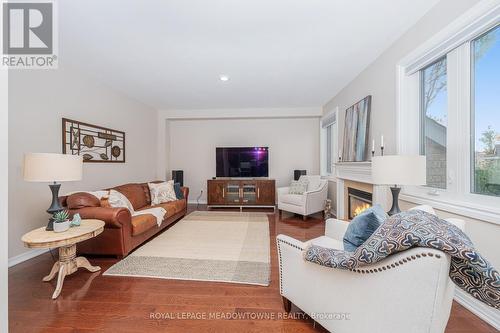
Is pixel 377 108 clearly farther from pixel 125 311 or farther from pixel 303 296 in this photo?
pixel 125 311

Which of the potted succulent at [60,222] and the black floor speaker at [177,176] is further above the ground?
the black floor speaker at [177,176]

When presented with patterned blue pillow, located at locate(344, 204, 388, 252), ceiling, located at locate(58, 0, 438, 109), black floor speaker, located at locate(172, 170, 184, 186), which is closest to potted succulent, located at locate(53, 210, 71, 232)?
ceiling, located at locate(58, 0, 438, 109)

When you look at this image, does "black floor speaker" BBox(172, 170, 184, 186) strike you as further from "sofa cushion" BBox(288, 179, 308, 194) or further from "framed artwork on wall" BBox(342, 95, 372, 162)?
"framed artwork on wall" BBox(342, 95, 372, 162)

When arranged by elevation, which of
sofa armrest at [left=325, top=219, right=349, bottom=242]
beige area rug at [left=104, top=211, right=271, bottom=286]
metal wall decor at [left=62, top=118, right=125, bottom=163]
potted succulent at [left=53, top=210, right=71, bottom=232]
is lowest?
beige area rug at [left=104, top=211, right=271, bottom=286]

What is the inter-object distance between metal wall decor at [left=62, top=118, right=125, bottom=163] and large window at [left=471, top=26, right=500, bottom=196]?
14.5 ft

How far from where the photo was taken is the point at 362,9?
6.12 ft

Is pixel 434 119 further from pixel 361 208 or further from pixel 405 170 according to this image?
pixel 361 208

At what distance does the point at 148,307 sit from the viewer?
167 cm

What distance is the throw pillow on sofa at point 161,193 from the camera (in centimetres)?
387

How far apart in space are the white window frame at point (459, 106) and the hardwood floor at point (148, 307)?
82cm

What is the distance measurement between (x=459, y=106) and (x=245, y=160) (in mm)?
3956

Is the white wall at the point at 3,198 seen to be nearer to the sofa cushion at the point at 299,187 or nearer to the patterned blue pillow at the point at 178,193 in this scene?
the patterned blue pillow at the point at 178,193

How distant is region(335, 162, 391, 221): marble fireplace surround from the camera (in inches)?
98.8

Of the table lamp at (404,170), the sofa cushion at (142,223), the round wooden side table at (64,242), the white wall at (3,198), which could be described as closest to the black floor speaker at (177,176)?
the sofa cushion at (142,223)
